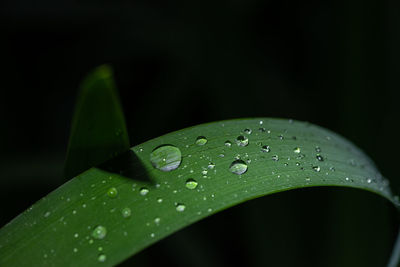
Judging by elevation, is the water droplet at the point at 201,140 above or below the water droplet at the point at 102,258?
above

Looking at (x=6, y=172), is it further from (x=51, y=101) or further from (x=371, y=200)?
(x=371, y=200)

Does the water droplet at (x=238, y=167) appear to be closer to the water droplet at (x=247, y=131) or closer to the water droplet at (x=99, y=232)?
the water droplet at (x=247, y=131)

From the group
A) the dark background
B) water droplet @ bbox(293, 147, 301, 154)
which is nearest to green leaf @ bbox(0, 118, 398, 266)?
water droplet @ bbox(293, 147, 301, 154)

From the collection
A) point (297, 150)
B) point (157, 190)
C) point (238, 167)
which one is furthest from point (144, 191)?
point (297, 150)

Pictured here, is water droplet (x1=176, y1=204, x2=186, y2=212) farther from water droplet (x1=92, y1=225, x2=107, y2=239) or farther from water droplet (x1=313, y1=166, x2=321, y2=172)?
water droplet (x1=313, y1=166, x2=321, y2=172)

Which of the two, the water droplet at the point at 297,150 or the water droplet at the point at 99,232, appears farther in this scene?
the water droplet at the point at 297,150

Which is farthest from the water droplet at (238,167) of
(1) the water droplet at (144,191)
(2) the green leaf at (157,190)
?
(1) the water droplet at (144,191)

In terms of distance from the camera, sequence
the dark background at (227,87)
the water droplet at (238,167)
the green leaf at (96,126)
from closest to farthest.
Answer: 1. the green leaf at (96,126)
2. the water droplet at (238,167)
3. the dark background at (227,87)

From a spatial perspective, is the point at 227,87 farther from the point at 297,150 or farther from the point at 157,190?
the point at 157,190
